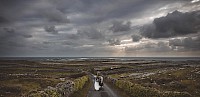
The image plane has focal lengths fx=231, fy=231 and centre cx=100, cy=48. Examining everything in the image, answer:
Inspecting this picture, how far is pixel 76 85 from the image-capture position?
168ft

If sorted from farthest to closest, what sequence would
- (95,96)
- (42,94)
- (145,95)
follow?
1. (95,96)
2. (145,95)
3. (42,94)

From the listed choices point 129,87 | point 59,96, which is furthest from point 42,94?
point 129,87

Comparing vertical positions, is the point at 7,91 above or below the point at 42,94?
below

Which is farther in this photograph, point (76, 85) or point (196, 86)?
point (196, 86)

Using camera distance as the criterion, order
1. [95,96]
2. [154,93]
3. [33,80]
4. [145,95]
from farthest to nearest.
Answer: [33,80] < [95,96] < [145,95] < [154,93]

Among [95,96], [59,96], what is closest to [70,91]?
[95,96]

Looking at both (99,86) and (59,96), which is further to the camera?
(99,86)

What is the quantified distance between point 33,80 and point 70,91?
32.4m

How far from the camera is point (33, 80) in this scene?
241 feet

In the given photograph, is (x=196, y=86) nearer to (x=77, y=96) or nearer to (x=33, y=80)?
(x=77, y=96)

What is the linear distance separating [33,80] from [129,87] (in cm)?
3841

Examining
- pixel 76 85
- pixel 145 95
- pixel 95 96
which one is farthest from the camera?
pixel 76 85

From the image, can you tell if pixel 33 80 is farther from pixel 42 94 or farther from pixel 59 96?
pixel 42 94

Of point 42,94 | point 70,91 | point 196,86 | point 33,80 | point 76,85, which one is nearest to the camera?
point 42,94
